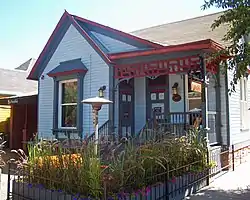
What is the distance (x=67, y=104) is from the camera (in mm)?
11805

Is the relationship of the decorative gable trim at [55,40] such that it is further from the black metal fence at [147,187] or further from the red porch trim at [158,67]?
the black metal fence at [147,187]

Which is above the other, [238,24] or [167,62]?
[238,24]

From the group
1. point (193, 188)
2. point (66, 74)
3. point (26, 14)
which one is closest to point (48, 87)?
point (66, 74)

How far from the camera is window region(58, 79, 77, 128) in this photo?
457 inches

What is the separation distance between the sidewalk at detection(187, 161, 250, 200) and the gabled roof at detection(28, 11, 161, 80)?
15.3 feet

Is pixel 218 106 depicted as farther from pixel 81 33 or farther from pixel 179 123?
pixel 81 33

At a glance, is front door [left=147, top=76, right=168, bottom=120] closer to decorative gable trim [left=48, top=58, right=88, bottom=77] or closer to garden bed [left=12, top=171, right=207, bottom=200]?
decorative gable trim [left=48, top=58, right=88, bottom=77]

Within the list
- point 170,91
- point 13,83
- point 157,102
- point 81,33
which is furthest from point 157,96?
point 13,83

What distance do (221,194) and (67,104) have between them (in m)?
7.37

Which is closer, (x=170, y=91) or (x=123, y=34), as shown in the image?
(x=123, y=34)

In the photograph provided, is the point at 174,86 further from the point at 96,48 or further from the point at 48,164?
the point at 48,164

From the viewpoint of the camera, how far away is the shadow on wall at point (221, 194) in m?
6.11

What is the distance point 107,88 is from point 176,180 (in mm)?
5259

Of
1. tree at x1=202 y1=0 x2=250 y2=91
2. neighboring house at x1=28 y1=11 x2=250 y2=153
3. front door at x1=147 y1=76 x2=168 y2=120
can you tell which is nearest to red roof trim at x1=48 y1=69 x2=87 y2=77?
neighboring house at x1=28 y1=11 x2=250 y2=153
